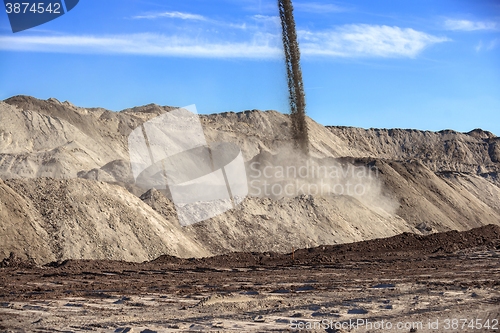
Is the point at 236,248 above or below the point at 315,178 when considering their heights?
below

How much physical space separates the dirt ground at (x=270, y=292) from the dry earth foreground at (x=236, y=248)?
0.05 meters

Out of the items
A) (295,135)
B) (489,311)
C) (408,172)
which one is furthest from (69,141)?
(489,311)

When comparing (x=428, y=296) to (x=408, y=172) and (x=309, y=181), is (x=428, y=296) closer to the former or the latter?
(x=309, y=181)

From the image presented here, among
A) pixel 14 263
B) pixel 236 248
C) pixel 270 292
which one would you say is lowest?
pixel 236 248

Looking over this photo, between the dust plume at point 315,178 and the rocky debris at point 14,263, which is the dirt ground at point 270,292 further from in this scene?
the dust plume at point 315,178

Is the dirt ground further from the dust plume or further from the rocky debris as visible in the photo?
the dust plume

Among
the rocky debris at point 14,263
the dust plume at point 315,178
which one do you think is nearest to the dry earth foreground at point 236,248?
the rocky debris at point 14,263

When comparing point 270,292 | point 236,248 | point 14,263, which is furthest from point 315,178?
point 270,292

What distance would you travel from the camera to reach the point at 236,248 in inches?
993

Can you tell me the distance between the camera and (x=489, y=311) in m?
9.28

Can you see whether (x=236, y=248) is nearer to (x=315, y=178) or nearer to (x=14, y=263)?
(x=14, y=263)

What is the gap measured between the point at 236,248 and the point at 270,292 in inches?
506

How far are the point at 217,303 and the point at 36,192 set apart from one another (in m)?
13.6

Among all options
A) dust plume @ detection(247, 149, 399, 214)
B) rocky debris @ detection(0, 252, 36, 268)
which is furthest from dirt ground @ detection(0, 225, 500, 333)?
dust plume @ detection(247, 149, 399, 214)
